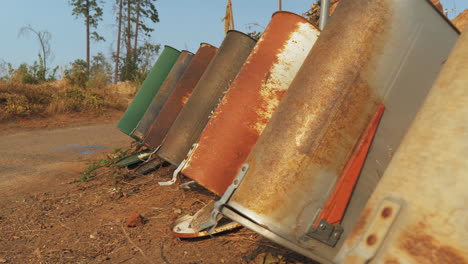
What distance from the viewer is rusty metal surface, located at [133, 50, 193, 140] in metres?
4.12

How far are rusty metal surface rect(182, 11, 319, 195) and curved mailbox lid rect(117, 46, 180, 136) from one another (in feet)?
8.26

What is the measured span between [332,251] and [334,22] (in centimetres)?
101

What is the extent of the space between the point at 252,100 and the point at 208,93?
81cm

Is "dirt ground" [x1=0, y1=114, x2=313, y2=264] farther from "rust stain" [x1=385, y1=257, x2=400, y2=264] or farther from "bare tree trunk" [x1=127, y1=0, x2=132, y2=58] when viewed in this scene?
"bare tree trunk" [x1=127, y1=0, x2=132, y2=58]

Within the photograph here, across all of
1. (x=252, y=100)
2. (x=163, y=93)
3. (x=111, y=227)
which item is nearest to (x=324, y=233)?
(x=252, y=100)

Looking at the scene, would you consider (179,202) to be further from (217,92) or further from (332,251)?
(332,251)

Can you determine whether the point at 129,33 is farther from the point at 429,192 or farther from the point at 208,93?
the point at 429,192

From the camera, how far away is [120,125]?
4.64m

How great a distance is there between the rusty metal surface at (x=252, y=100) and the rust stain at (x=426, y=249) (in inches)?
56.1

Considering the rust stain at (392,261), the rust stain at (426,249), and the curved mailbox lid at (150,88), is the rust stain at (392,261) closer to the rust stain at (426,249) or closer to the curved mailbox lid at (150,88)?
the rust stain at (426,249)

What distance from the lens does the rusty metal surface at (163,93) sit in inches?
162

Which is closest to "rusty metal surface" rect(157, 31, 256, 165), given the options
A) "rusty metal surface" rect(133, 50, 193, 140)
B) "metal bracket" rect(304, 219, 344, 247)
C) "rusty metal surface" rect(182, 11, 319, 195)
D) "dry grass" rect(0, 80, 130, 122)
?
"rusty metal surface" rect(182, 11, 319, 195)

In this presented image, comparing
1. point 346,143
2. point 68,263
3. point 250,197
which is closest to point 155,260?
point 68,263

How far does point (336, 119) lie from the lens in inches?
56.9
